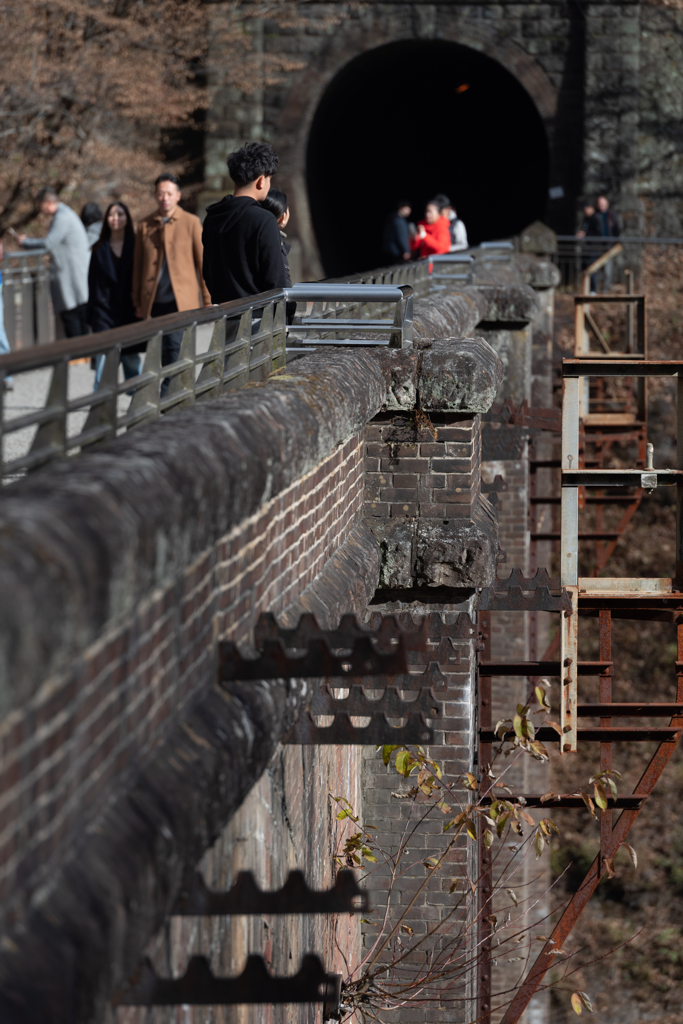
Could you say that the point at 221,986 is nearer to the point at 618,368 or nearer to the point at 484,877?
the point at 618,368

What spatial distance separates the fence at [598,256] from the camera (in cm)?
2205

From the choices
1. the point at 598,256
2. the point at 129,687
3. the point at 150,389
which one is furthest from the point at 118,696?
the point at 598,256

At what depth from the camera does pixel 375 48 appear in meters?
22.5

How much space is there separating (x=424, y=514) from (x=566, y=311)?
1688cm

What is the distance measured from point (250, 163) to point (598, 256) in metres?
17.5

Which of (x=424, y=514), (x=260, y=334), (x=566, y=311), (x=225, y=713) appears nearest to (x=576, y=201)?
(x=566, y=311)

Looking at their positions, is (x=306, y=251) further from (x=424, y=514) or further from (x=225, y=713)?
(x=225, y=713)

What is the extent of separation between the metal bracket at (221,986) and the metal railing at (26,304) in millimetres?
11772

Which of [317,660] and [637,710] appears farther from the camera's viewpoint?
[637,710]

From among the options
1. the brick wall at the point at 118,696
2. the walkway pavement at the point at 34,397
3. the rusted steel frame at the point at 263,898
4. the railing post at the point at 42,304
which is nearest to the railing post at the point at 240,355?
the brick wall at the point at 118,696

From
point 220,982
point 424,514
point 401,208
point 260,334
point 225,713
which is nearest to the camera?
point 220,982

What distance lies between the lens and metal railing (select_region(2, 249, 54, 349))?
14258 mm

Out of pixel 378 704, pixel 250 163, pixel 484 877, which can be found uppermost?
pixel 250 163

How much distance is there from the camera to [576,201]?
22922 millimetres
